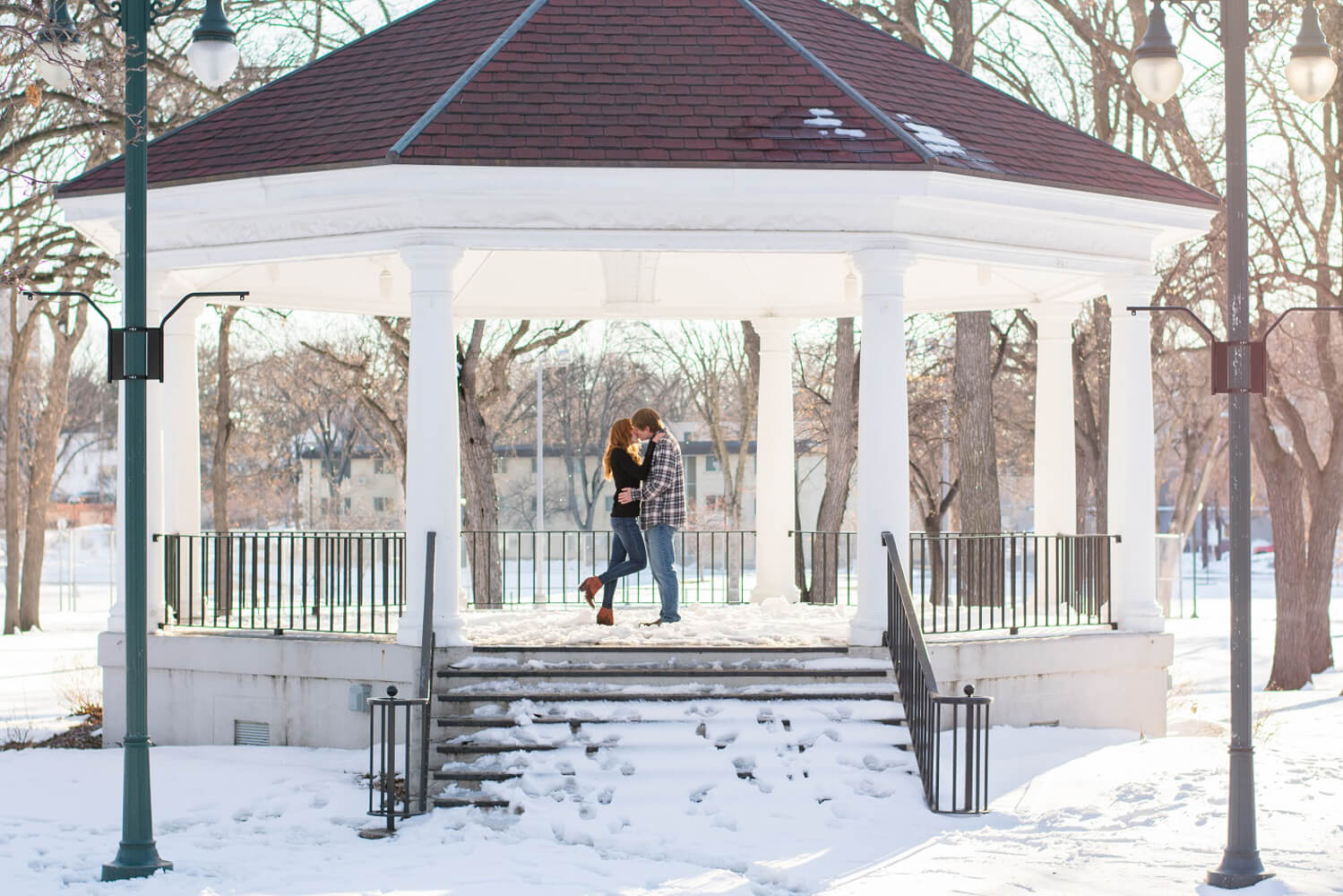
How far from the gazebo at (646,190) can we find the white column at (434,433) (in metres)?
0.02

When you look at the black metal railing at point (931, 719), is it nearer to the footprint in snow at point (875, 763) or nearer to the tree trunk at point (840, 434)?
the footprint in snow at point (875, 763)

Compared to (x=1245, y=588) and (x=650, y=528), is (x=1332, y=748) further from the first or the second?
(x=650, y=528)

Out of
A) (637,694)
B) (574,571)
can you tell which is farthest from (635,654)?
(574,571)

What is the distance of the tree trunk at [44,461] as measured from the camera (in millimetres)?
29984

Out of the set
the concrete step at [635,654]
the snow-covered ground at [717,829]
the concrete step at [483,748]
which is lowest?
the snow-covered ground at [717,829]

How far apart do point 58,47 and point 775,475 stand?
979cm

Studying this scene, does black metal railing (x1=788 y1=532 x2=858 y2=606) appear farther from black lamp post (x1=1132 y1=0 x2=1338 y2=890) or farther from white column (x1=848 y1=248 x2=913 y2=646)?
black lamp post (x1=1132 y1=0 x2=1338 y2=890)

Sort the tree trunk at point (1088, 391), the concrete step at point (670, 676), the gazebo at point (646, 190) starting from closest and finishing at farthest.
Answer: the concrete step at point (670, 676)
the gazebo at point (646, 190)
the tree trunk at point (1088, 391)

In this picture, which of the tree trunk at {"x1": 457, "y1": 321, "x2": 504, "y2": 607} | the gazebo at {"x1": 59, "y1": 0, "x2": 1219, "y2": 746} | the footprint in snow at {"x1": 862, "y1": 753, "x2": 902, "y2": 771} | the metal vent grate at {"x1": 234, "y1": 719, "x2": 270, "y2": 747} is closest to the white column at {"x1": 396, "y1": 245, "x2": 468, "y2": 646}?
the gazebo at {"x1": 59, "y1": 0, "x2": 1219, "y2": 746}

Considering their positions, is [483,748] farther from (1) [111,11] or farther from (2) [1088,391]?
(2) [1088,391]

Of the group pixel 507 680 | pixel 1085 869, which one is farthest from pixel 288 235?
pixel 1085 869

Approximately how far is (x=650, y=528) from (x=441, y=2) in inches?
224

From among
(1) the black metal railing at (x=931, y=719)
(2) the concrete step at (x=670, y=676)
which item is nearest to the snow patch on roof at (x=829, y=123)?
(1) the black metal railing at (x=931, y=719)

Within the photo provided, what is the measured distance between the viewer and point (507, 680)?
11414 millimetres
